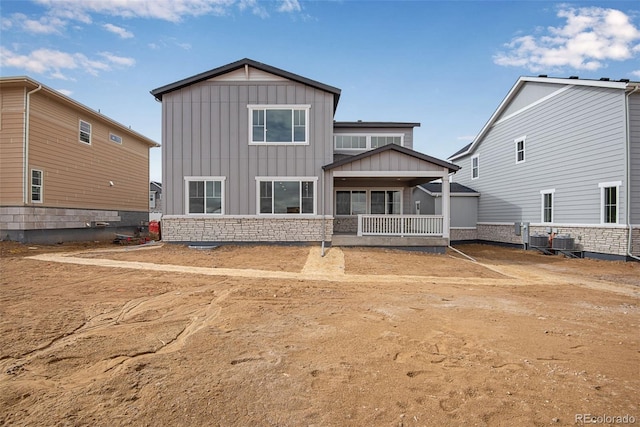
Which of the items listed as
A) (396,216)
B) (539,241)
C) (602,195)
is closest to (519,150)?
(539,241)

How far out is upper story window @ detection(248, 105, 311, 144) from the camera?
14.9 m

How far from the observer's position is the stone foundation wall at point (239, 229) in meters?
14.7

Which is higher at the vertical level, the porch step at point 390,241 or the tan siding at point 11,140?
the tan siding at point 11,140

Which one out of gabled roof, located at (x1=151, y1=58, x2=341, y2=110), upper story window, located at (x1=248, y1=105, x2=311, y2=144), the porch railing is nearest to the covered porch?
the porch railing

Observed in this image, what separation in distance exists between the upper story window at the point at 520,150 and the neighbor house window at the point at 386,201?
21.4 feet

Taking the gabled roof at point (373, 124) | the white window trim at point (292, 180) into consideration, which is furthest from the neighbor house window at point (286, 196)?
the gabled roof at point (373, 124)

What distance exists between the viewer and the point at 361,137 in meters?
19.0

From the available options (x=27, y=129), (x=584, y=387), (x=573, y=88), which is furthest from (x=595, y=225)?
(x=27, y=129)

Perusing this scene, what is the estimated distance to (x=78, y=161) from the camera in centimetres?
1728

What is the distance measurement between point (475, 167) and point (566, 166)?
749 cm

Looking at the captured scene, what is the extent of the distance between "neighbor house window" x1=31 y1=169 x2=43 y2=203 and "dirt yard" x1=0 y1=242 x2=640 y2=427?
26.8ft

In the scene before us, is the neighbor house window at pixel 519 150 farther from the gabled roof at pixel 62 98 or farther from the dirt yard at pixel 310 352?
the gabled roof at pixel 62 98

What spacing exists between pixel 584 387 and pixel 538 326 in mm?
2066

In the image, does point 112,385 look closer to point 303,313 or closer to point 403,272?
point 303,313
